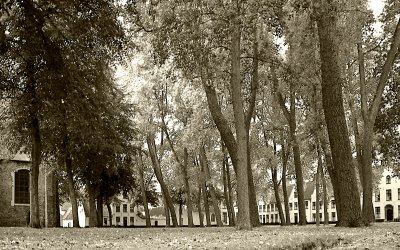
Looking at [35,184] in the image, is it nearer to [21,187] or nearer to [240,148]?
[240,148]

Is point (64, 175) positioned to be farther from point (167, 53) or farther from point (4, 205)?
point (167, 53)

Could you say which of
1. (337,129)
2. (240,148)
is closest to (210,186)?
(240,148)

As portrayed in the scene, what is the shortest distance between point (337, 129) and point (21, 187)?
35882mm

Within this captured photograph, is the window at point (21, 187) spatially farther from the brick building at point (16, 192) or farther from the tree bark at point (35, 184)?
the tree bark at point (35, 184)

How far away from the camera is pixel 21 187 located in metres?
46.3

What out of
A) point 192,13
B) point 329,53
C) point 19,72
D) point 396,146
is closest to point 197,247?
point 192,13

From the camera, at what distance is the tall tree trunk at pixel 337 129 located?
16.6 metres

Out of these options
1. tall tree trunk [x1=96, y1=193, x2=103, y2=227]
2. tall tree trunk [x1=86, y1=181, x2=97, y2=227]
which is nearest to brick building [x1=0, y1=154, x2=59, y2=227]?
tall tree trunk [x1=96, y1=193, x2=103, y2=227]

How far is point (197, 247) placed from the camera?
9172mm

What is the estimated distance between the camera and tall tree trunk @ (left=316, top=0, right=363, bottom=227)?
16.6m

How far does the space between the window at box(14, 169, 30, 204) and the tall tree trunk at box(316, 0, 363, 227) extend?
35.2 m

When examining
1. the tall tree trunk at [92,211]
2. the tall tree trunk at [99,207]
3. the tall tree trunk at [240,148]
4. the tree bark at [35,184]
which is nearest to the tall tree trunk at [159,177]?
the tall tree trunk at [99,207]

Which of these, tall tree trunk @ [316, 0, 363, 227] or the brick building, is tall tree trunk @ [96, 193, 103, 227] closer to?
the brick building

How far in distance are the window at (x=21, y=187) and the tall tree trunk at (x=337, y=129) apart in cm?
3520
